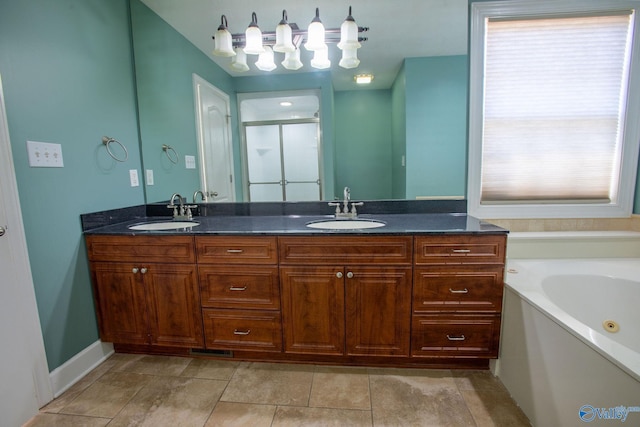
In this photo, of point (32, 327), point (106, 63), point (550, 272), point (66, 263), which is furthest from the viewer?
point (106, 63)

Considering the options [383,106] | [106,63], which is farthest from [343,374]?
[106,63]

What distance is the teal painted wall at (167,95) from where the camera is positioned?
76.0 inches

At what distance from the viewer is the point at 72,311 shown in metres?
1.47

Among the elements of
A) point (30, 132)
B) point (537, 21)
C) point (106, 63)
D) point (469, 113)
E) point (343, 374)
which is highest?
point (537, 21)

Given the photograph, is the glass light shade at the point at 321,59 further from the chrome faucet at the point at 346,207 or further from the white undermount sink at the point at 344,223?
the white undermount sink at the point at 344,223

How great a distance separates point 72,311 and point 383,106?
87.6 inches

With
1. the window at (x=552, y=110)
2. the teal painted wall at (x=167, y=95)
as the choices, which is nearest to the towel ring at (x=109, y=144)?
the teal painted wall at (x=167, y=95)

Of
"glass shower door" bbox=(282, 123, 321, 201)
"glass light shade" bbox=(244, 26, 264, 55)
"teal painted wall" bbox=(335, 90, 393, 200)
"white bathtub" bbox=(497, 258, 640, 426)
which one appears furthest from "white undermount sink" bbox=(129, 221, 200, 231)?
"white bathtub" bbox=(497, 258, 640, 426)

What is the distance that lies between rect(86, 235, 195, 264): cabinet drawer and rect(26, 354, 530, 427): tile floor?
0.64m

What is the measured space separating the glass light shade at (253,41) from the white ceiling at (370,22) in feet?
0.55

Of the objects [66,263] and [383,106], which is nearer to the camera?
[66,263]

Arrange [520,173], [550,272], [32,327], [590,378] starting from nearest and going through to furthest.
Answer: [590,378] < [32,327] < [550,272] < [520,173]

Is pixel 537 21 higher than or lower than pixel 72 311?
higher

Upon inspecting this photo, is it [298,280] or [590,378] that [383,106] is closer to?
[298,280]
